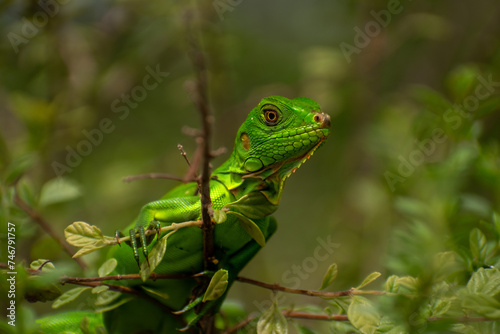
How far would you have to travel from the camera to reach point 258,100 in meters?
4.66

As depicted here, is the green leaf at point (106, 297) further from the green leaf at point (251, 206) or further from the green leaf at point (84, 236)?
the green leaf at point (251, 206)

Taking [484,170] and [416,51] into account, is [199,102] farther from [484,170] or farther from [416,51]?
[416,51]

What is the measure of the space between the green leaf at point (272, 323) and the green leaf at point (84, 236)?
0.65m

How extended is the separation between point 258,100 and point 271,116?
7.60 feet

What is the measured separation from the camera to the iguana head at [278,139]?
224 cm

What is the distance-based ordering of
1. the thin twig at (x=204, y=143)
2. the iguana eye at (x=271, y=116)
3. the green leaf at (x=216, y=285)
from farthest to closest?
the iguana eye at (x=271, y=116), the green leaf at (x=216, y=285), the thin twig at (x=204, y=143)

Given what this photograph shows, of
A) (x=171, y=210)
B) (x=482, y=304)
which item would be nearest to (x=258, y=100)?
(x=171, y=210)

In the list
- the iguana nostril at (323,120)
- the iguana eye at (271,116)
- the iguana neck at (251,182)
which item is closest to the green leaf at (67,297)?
the iguana neck at (251,182)

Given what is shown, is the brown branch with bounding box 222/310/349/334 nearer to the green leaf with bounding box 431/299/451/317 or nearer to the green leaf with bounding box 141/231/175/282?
the green leaf with bounding box 431/299/451/317

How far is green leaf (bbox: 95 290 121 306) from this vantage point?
1.93m

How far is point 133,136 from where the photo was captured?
6871 mm

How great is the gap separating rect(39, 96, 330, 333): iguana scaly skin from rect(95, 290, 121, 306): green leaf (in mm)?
183

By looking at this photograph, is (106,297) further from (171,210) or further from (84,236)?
(171,210)

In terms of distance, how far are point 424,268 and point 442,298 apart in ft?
0.51
